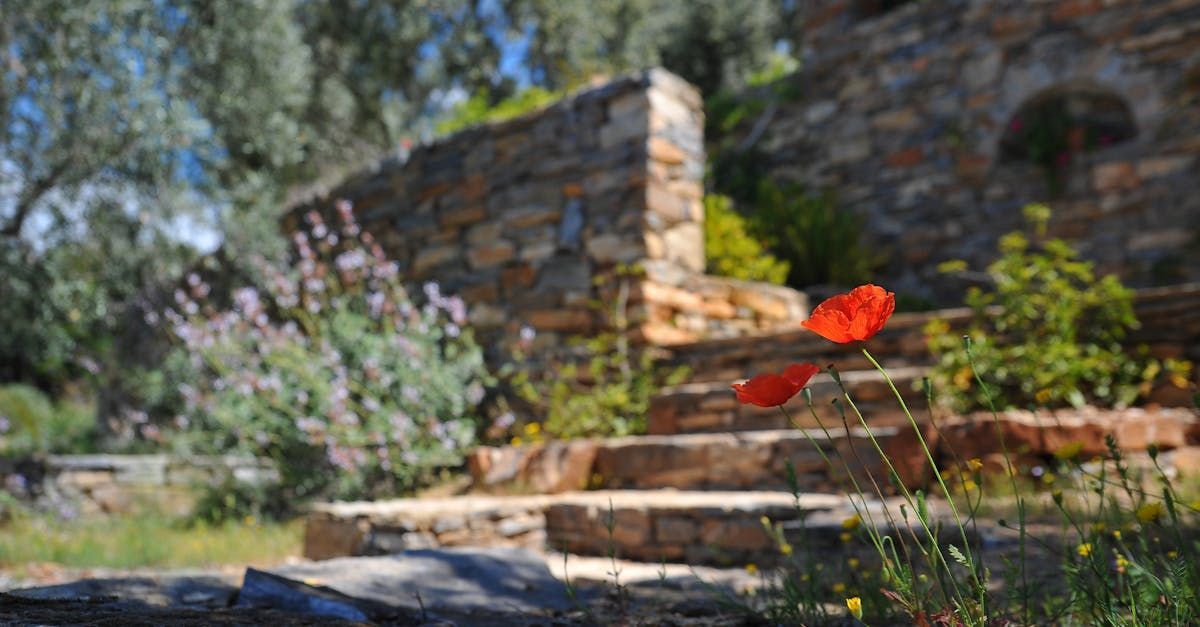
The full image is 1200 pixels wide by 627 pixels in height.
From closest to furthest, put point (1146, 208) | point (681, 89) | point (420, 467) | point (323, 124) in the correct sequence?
point (420, 467)
point (681, 89)
point (1146, 208)
point (323, 124)

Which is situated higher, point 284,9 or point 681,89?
point 284,9

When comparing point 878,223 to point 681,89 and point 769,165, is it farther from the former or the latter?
point 681,89

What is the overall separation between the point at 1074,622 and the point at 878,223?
6212 mm

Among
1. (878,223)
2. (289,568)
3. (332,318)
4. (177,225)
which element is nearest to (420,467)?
(332,318)

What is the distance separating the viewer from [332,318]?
17.9ft

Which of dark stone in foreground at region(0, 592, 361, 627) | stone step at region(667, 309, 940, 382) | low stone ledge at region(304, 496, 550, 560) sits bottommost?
low stone ledge at region(304, 496, 550, 560)

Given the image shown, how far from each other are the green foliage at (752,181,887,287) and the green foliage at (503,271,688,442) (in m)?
2.02

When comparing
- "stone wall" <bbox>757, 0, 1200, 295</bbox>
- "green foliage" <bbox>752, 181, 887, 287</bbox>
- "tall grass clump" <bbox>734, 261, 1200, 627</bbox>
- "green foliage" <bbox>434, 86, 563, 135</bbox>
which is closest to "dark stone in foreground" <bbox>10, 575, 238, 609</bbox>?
"tall grass clump" <bbox>734, 261, 1200, 627</bbox>

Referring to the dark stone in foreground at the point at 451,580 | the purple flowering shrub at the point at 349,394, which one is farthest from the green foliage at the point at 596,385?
the dark stone in foreground at the point at 451,580

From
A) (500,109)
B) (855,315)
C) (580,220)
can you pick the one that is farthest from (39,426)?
(855,315)

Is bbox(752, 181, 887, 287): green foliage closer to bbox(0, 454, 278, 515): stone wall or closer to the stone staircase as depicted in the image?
the stone staircase

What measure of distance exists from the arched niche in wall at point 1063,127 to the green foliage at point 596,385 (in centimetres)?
393

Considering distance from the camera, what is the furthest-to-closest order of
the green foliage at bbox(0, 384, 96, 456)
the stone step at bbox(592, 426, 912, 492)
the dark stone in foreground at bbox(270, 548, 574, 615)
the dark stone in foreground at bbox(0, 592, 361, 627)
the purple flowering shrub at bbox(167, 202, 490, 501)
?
the green foliage at bbox(0, 384, 96, 456)
the purple flowering shrub at bbox(167, 202, 490, 501)
the stone step at bbox(592, 426, 912, 492)
the dark stone in foreground at bbox(270, 548, 574, 615)
the dark stone in foreground at bbox(0, 592, 361, 627)

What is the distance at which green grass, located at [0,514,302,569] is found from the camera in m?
3.97
